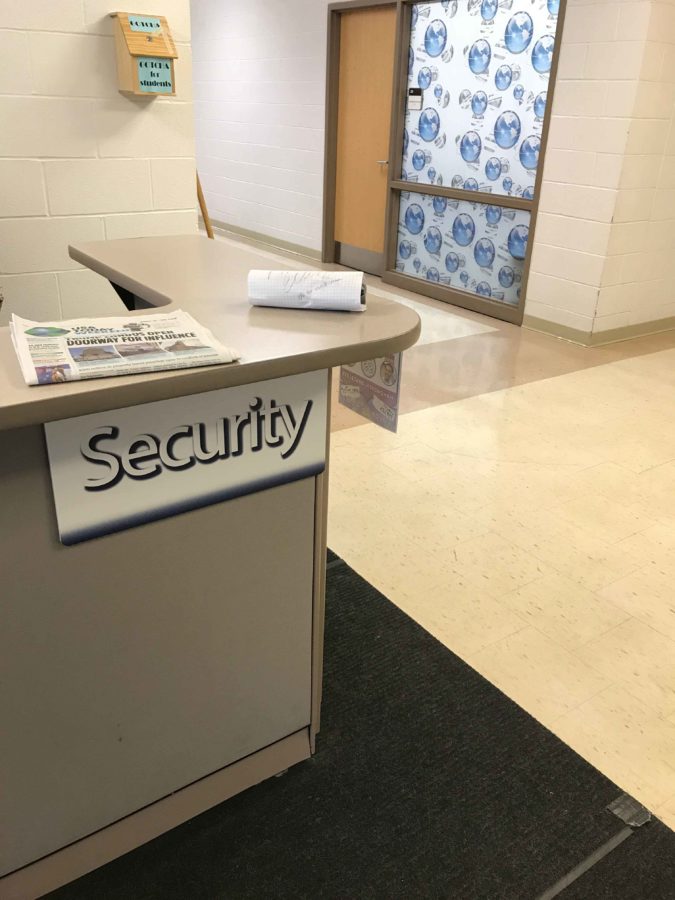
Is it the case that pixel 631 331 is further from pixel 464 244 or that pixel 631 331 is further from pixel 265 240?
pixel 265 240

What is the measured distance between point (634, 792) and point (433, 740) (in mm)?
465

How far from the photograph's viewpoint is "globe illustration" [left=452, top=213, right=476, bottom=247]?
17.8ft

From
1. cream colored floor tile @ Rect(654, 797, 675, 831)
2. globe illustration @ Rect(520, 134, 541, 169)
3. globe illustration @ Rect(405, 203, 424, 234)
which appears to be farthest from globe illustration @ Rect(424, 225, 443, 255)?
cream colored floor tile @ Rect(654, 797, 675, 831)

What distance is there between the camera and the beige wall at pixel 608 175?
13.4 feet

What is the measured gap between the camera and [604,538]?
2.61 m

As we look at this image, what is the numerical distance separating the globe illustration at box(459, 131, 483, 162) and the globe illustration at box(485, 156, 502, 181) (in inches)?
5.2

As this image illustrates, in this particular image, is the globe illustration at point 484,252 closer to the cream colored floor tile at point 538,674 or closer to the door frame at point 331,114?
the door frame at point 331,114

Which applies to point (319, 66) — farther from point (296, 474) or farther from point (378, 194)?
point (296, 474)

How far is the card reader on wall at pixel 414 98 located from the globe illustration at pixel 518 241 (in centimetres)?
139

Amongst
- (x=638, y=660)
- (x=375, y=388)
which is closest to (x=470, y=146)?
(x=638, y=660)

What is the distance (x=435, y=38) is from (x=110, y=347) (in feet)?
17.3

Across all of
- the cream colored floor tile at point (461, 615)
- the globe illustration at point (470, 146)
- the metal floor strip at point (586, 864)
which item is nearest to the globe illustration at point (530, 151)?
the globe illustration at point (470, 146)

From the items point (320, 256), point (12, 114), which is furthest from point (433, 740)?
point (320, 256)

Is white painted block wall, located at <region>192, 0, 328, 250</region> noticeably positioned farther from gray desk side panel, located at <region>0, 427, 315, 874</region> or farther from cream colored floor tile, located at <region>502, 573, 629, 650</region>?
gray desk side panel, located at <region>0, 427, 315, 874</region>
